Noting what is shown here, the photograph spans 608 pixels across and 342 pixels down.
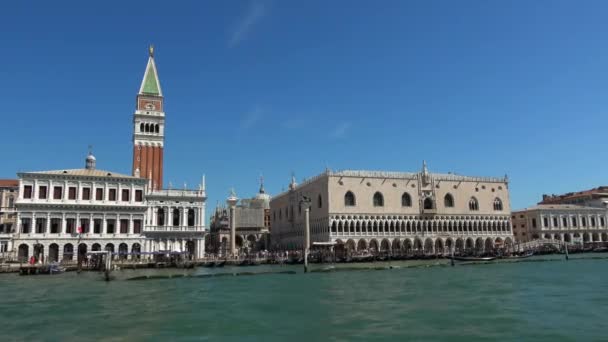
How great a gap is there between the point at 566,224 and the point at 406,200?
27.8 metres

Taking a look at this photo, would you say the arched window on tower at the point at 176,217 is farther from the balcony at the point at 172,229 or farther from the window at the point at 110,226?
the window at the point at 110,226

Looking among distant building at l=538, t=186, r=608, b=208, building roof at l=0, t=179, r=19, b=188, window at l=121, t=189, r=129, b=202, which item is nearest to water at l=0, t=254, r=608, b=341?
window at l=121, t=189, r=129, b=202

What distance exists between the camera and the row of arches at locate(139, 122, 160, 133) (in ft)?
194

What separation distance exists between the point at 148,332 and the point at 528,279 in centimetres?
2200

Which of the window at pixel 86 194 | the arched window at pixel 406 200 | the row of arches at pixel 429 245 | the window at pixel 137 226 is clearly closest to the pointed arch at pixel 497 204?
the row of arches at pixel 429 245

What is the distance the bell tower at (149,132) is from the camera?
5806 centimetres

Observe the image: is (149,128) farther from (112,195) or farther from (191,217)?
(191,217)

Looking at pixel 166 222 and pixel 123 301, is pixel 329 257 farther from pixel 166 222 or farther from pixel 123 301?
pixel 123 301

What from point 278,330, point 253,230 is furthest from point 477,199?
point 278,330

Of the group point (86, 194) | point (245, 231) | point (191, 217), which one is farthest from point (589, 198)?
point (86, 194)

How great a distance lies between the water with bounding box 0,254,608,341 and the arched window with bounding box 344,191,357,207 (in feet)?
111

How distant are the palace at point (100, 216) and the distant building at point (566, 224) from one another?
51461mm

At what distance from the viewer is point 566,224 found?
7581cm

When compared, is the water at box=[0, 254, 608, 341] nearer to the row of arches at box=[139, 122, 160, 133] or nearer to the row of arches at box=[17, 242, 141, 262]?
the row of arches at box=[17, 242, 141, 262]
